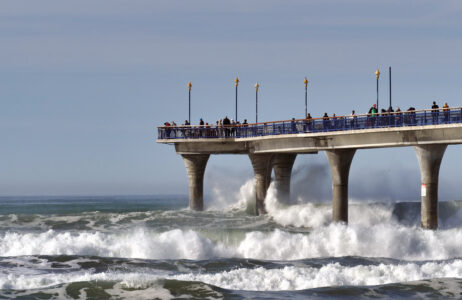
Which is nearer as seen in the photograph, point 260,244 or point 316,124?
point 260,244

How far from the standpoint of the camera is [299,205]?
224ft

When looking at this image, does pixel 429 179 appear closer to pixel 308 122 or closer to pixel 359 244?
pixel 359 244

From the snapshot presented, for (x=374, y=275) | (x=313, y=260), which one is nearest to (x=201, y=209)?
(x=313, y=260)

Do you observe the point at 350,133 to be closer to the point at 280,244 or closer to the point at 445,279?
the point at 280,244

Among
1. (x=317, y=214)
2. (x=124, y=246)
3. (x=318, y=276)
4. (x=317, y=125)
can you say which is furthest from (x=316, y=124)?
(x=318, y=276)

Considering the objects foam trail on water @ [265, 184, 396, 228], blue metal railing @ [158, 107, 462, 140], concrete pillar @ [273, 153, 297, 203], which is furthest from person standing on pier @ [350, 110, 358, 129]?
concrete pillar @ [273, 153, 297, 203]

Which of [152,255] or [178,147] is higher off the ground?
[178,147]

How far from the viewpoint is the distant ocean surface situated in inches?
1309

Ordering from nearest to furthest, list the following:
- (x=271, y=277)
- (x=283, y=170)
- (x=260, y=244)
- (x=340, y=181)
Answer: (x=271, y=277) → (x=260, y=244) → (x=340, y=181) → (x=283, y=170)

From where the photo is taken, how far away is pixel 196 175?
74562 millimetres

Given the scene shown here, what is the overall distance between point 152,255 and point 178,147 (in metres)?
25.8

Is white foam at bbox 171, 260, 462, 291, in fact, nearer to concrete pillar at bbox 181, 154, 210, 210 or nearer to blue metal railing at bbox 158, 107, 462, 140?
blue metal railing at bbox 158, 107, 462, 140

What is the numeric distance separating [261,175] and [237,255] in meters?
21.0

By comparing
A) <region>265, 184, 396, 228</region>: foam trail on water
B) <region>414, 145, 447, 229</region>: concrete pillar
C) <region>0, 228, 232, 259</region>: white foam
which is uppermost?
<region>414, 145, 447, 229</region>: concrete pillar
